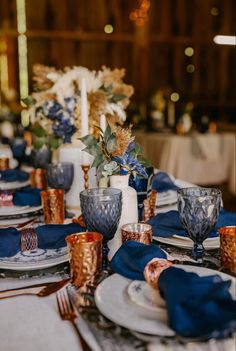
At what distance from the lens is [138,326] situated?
0.71 m

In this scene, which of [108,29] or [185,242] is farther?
[108,29]


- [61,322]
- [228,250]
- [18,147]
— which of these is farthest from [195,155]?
[61,322]

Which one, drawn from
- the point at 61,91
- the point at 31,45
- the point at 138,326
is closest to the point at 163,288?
the point at 138,326

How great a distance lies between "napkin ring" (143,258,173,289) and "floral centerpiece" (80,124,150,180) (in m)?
0.36

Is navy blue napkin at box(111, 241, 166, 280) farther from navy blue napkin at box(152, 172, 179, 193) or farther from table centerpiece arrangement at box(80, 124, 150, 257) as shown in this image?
navy blue napkin at box(152, 172, 179, 193)

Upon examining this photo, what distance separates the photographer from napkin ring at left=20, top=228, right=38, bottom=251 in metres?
1.14

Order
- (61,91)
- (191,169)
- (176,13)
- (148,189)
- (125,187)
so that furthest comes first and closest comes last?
(176,13) → (191,169) → (61,91) → (148,189) → (125,187)

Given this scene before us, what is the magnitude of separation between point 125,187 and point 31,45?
17.6 ft

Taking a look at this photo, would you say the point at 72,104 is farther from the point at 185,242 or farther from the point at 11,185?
the point at 185,242

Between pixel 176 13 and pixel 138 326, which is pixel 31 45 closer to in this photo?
pixel 176 13

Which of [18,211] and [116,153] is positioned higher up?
[116,153]

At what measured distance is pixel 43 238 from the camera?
3.81ft

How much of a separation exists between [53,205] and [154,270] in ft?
1.88

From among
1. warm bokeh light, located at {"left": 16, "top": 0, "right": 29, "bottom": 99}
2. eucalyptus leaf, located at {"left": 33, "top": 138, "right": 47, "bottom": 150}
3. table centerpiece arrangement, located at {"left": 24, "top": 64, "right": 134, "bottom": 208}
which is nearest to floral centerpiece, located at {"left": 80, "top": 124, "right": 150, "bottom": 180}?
table centerpiece arrangement, located at {"left": 24, "top": 64, "right": 134, "bottom": 208}
